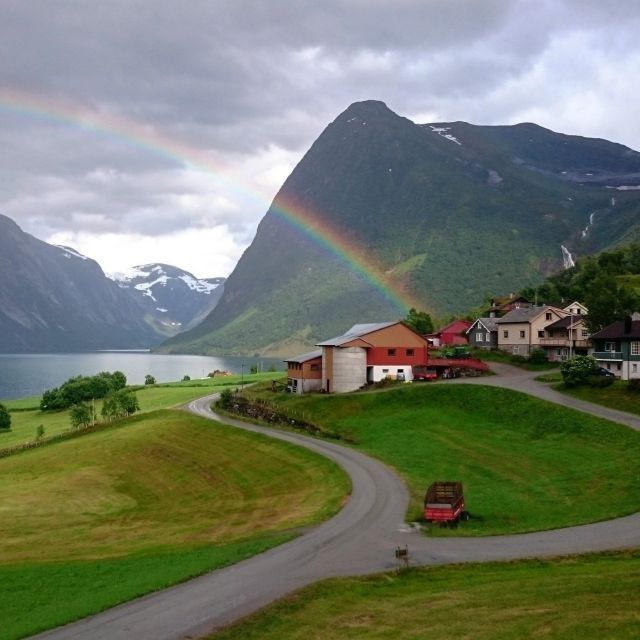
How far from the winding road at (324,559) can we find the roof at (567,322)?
198ft

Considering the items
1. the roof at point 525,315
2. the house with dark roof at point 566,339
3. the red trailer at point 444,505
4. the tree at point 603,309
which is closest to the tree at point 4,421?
the roof at point 525,315

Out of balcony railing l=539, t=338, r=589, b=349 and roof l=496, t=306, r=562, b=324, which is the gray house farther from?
balcony railing l=539, t=338, r=589, b=349

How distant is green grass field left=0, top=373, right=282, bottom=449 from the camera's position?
3926 inches

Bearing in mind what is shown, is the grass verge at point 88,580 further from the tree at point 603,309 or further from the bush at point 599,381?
the tree at point 603,309

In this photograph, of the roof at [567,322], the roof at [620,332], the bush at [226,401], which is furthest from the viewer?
the roof at [567,322]

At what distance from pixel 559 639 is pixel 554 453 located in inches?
1285

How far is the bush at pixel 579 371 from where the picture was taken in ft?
213

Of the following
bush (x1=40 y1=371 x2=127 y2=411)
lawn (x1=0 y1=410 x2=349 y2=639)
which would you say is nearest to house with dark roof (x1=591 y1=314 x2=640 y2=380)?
lawn (x1=0 y1=410 x2=349 y2=639)

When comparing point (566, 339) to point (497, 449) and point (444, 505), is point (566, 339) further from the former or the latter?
point (444, 505)

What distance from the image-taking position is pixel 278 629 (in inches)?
770

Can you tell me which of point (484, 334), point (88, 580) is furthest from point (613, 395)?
point (88, 580)

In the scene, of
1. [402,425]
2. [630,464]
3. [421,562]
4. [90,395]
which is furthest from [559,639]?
[90,395]

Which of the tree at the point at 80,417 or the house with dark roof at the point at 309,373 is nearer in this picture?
the house with dark roof at the point at 309,373

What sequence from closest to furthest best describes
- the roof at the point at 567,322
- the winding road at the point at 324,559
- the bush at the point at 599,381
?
1. the winding road at the point at 324,559
2. the bush at the point at 599,381
3. the roof at the point at 567,322
